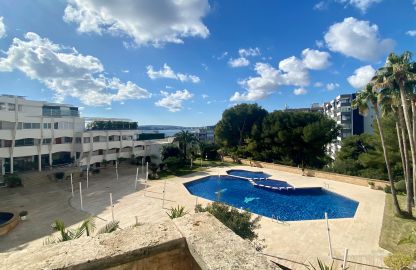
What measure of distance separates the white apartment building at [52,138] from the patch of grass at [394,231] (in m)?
35.7

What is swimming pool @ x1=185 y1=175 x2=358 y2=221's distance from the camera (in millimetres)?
23188

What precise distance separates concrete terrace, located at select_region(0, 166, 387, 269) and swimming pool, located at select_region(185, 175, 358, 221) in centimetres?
129

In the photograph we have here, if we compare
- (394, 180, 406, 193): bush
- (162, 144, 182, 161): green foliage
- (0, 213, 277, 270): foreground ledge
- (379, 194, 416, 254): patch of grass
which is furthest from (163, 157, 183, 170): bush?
(0, 213, 277, 270): foreground ledge

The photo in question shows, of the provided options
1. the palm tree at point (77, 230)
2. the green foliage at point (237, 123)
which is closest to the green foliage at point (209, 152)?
the green foliage at point (237, 123)

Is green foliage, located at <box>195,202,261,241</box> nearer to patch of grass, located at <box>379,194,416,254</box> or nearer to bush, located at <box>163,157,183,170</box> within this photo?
patch of grass, located at <box>379,194,416,254</box>

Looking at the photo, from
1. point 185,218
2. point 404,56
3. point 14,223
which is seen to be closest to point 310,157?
point 404,56

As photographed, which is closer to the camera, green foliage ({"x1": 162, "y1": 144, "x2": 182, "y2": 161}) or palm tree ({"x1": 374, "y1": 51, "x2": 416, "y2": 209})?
palm tree ({"x1": 374, "y1": 51, "x2": 416, "y2": 209})

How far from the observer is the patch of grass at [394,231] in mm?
14605

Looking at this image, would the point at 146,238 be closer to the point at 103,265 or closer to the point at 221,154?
the point at 103,265

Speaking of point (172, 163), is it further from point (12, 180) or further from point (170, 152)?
point (12, 180)

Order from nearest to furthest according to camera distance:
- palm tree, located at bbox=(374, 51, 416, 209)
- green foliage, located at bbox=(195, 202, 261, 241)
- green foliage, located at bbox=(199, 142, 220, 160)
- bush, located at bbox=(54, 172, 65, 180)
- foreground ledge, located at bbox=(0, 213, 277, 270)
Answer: foreground ledge, located at bbox=(0, 213, 277, 270) → green foliage, located at bbox=(195, 202, 261, 241) → palm tree, located at bbox=(374, 51, 416, 209) → bush, located at bbox=(54, 172, 65, 180) → green foliage, located at bbox=(199, 142, 220, 160)

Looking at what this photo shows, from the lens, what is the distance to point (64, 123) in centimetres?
3775

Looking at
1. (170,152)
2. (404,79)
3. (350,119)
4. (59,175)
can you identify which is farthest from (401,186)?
(350,119)

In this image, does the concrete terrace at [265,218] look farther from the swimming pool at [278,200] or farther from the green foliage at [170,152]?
the green foliage at [170,152]
